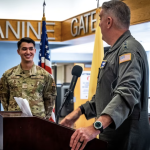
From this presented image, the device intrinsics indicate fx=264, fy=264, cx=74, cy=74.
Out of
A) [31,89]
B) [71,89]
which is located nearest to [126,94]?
[71,89]

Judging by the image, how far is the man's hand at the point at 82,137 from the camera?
98 centimetres

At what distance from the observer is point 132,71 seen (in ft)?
3.64

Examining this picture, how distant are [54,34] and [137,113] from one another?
14.0ft

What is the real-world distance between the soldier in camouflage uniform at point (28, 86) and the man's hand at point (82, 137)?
1.86 meters

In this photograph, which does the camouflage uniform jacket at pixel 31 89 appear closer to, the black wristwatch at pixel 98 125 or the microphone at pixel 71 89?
the microphone at pixel 71 89

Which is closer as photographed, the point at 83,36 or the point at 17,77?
the point at 17,77

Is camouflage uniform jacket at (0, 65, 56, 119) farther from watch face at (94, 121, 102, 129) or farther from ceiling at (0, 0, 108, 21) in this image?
ceiling at (0, 0, 108, 21)

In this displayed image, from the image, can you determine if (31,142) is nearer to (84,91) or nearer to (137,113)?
(137,113)

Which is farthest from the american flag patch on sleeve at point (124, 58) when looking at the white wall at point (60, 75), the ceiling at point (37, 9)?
the white wall at point (60, 75)

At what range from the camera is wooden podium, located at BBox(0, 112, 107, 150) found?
1.10 meters

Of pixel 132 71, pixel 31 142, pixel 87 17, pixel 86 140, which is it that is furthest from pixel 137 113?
pixel 87 17

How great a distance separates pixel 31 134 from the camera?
1.21 metres

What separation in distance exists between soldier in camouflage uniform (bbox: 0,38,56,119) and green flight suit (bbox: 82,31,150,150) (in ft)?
5.22

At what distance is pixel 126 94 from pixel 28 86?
1.96m
